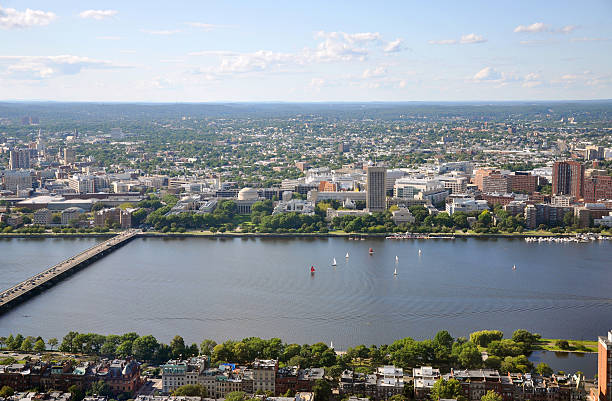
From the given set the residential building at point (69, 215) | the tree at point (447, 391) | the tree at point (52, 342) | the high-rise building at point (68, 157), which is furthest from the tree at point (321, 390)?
the high-rise building at point (68, 157)

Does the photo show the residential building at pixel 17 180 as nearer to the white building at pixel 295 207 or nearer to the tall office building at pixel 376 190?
the white building at pixel 295 207

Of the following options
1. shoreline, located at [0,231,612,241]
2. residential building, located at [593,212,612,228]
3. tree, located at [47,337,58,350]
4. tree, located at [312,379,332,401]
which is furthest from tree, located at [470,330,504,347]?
residential building, located at [593,212,612,228]

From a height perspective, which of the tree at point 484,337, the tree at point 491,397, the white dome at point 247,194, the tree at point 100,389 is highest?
the white dome at point 247,194

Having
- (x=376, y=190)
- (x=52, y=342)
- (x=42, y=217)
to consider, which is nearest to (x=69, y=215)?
(x=42, y=217)

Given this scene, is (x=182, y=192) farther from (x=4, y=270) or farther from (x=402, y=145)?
(x=402, y=145)

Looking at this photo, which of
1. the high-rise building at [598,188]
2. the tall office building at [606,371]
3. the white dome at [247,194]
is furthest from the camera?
the white dome at [247,194]

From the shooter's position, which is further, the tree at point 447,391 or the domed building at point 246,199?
the domed building at point 246,199
